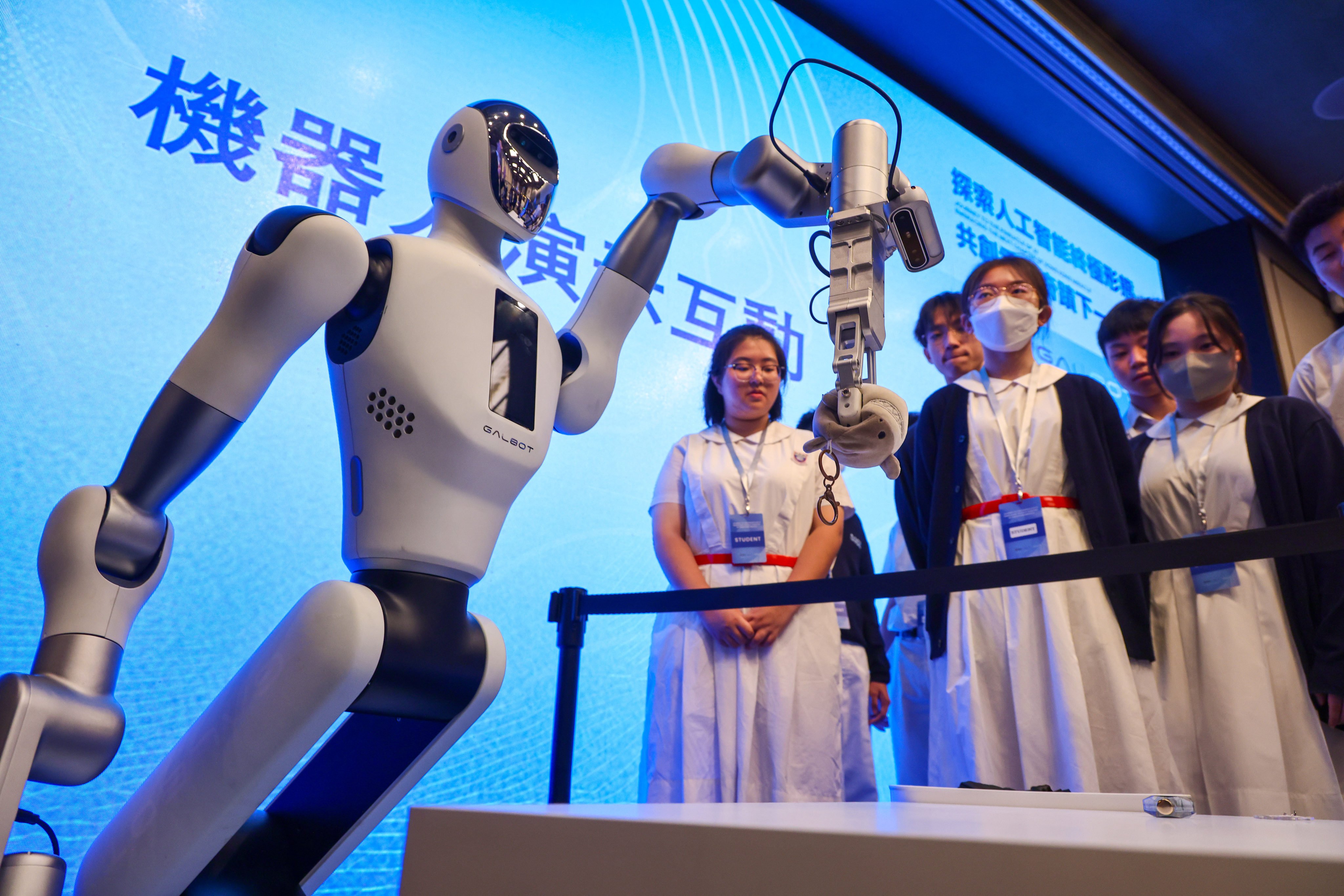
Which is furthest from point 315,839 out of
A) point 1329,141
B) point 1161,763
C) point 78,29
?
point 1329,141

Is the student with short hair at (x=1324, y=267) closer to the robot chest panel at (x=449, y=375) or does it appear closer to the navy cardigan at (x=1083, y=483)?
the navy cardigan at (x=1083, y=483)

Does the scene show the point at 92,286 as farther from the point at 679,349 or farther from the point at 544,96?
the point at 679,349

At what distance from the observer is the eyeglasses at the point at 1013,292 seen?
2.32 meters

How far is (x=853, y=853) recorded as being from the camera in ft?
1.67

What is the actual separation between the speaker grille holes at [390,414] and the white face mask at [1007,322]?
1578 millimetres

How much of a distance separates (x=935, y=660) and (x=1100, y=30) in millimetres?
3895

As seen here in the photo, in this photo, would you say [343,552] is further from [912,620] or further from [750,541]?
[912,620]

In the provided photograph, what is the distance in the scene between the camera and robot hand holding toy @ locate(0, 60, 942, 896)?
1.10m

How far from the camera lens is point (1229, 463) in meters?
2.12

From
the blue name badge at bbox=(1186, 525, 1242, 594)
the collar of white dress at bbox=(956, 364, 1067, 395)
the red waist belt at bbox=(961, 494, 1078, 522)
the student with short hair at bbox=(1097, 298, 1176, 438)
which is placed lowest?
the blue name badge at bbox=(1186, 525, 1242, 594)

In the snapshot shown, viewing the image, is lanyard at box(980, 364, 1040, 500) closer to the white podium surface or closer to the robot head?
the robot head

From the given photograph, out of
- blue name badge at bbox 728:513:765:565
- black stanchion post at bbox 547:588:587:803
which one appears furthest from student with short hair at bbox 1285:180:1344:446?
black stanchion post at bbox 547:588:587:803

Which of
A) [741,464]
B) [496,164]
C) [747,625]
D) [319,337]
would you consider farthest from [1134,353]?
[319,337]

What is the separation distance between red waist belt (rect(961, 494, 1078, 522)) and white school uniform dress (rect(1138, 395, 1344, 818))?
0.78 ft
